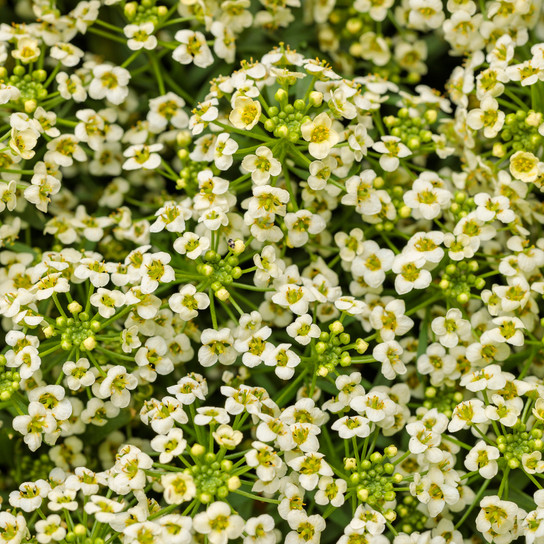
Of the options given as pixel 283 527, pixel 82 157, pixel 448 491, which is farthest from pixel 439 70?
pixel 283 527

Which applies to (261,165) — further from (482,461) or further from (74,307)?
(482,461)

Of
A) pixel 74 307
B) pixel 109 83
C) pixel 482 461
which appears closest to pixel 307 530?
pixel 482 461

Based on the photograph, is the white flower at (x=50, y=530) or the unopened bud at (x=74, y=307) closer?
the white flower at (x=50, y=530)

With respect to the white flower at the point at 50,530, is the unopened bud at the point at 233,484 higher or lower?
higher

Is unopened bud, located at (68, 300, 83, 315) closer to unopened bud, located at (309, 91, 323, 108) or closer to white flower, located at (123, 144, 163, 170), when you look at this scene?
white flower, located at (123, 144, 163, 170)

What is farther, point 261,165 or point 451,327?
point 451,327

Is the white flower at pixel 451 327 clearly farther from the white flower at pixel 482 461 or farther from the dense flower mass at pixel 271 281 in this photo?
the white flower at pixel 482 461

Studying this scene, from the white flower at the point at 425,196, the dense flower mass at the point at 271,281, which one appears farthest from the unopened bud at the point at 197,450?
the white flower at the point at 425,196

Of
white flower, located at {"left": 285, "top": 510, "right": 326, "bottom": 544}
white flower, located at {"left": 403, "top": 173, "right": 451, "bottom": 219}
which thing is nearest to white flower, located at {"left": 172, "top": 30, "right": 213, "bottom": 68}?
white flower, located at {"left": 403, "top": 173, "right": 451, "bottom": 219}
